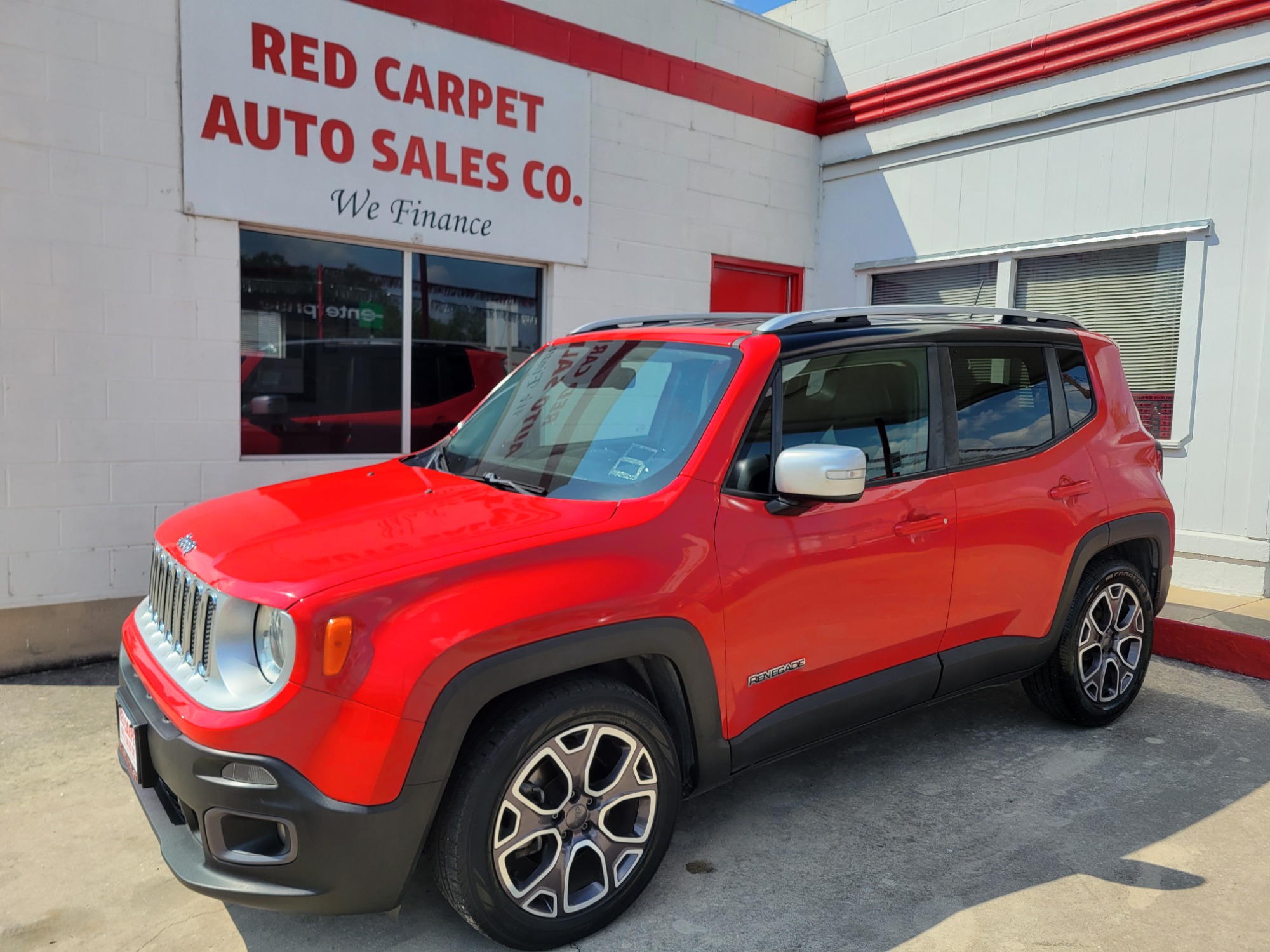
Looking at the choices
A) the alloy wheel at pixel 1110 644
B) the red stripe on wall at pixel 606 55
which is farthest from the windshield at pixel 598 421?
the red stripe on wall at pixel 606 55

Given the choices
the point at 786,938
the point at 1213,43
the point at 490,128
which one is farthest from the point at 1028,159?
the point at 786,938

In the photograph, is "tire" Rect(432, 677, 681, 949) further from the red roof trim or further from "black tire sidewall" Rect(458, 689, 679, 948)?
the red roof trim

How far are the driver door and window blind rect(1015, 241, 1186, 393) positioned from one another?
396 centimetres

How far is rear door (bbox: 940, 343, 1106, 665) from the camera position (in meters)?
3.65

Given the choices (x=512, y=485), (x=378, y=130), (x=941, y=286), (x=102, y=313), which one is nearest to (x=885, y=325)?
(x=512, y=485)

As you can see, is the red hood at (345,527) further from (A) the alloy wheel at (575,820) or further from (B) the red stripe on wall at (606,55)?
(B) the red stripe on wall at (606,55)

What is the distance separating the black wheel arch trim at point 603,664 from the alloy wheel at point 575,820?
0.19m

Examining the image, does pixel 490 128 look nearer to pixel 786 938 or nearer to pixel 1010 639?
pixel 1010 639

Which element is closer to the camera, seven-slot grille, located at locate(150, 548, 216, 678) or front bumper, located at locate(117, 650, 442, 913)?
front bumper, located at locate(117, 650, 442, 913)

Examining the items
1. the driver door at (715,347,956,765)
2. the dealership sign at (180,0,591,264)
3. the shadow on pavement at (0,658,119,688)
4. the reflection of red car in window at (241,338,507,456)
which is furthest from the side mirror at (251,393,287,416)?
the driver door at (715,347,956,765)

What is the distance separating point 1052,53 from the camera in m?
7.31

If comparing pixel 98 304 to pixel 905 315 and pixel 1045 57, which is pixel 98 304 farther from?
pixel 1045 57

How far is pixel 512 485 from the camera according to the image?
3148mm

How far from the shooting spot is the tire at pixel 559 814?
247 centimetres
